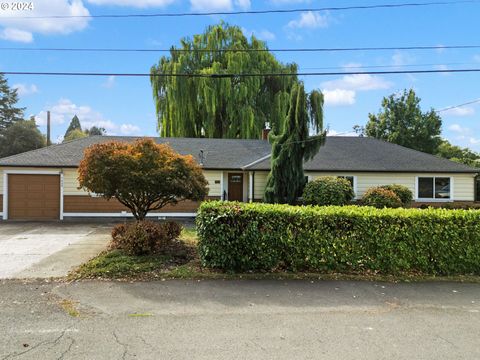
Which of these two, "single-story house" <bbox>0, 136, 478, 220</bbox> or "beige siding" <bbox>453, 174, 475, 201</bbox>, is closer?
"single-story house" <bbox>0, 136, 478, 220</bbox>

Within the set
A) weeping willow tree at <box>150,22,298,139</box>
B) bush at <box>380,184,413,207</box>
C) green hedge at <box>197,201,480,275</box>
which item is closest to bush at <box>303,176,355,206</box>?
bush at <box>380,184,413,207</box>

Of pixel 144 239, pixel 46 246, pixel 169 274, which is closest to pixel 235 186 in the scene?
pixel 46 246

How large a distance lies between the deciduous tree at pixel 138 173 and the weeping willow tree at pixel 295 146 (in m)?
6.16

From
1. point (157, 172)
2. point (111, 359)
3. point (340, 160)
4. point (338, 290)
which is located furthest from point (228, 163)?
point (111, 359)

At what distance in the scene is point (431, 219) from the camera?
697cm

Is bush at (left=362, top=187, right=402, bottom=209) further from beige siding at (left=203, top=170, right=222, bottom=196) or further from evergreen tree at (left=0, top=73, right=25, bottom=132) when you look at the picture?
evergreen tree at (left=0, top=73, right=25, bottom=132)

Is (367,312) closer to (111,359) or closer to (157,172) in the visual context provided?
(111,359)

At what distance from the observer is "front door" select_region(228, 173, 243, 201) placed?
57.2ft

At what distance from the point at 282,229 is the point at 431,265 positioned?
2999mm

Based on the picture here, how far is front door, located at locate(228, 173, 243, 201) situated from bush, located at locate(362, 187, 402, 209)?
578 cm

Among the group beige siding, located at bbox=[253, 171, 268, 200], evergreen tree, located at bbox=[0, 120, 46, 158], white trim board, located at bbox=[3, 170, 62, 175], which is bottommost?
beige siding, located at bbox=[253, 171, 268, 200]

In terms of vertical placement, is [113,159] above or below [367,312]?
above

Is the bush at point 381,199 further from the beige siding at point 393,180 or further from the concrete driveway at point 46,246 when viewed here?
the concrete driveway at point 46,246

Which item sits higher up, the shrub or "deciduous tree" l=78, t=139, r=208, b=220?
"deciduous tree" l=78, t=139, r=208, b=220
